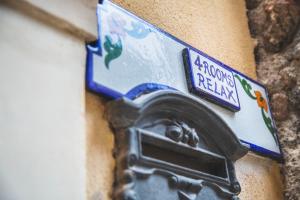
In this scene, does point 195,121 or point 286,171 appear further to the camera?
point 286,171

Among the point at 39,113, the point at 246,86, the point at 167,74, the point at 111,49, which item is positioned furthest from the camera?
the point at 246,86

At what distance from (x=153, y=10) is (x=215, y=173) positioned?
379mm

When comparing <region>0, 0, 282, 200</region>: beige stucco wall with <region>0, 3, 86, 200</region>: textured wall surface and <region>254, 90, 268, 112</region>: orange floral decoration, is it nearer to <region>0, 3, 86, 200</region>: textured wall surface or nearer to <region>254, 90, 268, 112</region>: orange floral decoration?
<region>0, 3, 86, 200</region>: textured wall surface

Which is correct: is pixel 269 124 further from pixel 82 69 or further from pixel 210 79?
pixel 82 69

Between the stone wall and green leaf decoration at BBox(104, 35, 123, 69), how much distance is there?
1.79 ft

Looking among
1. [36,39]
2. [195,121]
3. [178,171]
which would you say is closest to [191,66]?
[195,121]

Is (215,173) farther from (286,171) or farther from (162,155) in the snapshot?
(286,171)

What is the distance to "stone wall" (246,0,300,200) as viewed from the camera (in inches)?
41.3

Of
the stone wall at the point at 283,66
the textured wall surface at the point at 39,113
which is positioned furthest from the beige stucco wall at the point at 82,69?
the stone wall at the point at 283,66

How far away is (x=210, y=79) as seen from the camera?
929 millimetres

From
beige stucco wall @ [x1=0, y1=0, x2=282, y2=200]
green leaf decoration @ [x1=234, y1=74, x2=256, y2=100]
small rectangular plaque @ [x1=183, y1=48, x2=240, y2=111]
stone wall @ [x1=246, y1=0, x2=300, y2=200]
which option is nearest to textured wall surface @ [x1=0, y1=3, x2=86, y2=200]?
beige stucco wall @ [x1=0, y1=0, x2=282, y2=200]

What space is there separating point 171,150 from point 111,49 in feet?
0.68

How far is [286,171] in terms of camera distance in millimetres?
1047

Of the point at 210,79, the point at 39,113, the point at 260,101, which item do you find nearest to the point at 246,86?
the point at 260,101
